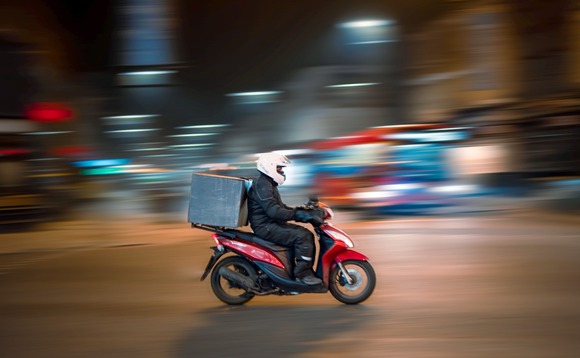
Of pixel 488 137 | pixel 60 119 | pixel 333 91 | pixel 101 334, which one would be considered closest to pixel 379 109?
pixel 333 91

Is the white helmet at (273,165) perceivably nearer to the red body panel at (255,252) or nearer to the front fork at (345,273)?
the red body panel at (255,252)

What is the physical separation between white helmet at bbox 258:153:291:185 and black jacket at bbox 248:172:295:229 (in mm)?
51

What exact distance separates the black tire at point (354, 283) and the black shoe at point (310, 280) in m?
0.13

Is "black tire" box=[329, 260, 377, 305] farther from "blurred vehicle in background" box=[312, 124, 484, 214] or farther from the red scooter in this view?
"blurred vehicle in background" box=[312, 124, 484, 214]

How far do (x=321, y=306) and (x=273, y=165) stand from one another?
146 cm

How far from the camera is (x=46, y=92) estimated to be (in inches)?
603

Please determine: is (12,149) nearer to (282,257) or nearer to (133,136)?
(133,136)

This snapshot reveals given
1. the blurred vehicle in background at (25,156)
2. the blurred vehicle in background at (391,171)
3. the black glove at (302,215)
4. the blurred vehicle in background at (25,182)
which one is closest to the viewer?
the black glove at (302,215)

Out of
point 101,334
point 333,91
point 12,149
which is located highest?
point 333,91

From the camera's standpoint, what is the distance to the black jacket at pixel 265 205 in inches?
235

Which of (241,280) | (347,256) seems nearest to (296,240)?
(347,256)

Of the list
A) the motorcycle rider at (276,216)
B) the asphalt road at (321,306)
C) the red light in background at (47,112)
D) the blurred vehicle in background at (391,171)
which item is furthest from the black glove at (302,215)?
the red light in background at (47,112)

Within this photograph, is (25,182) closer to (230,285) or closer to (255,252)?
(230,285)

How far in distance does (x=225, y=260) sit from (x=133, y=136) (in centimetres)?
1287
